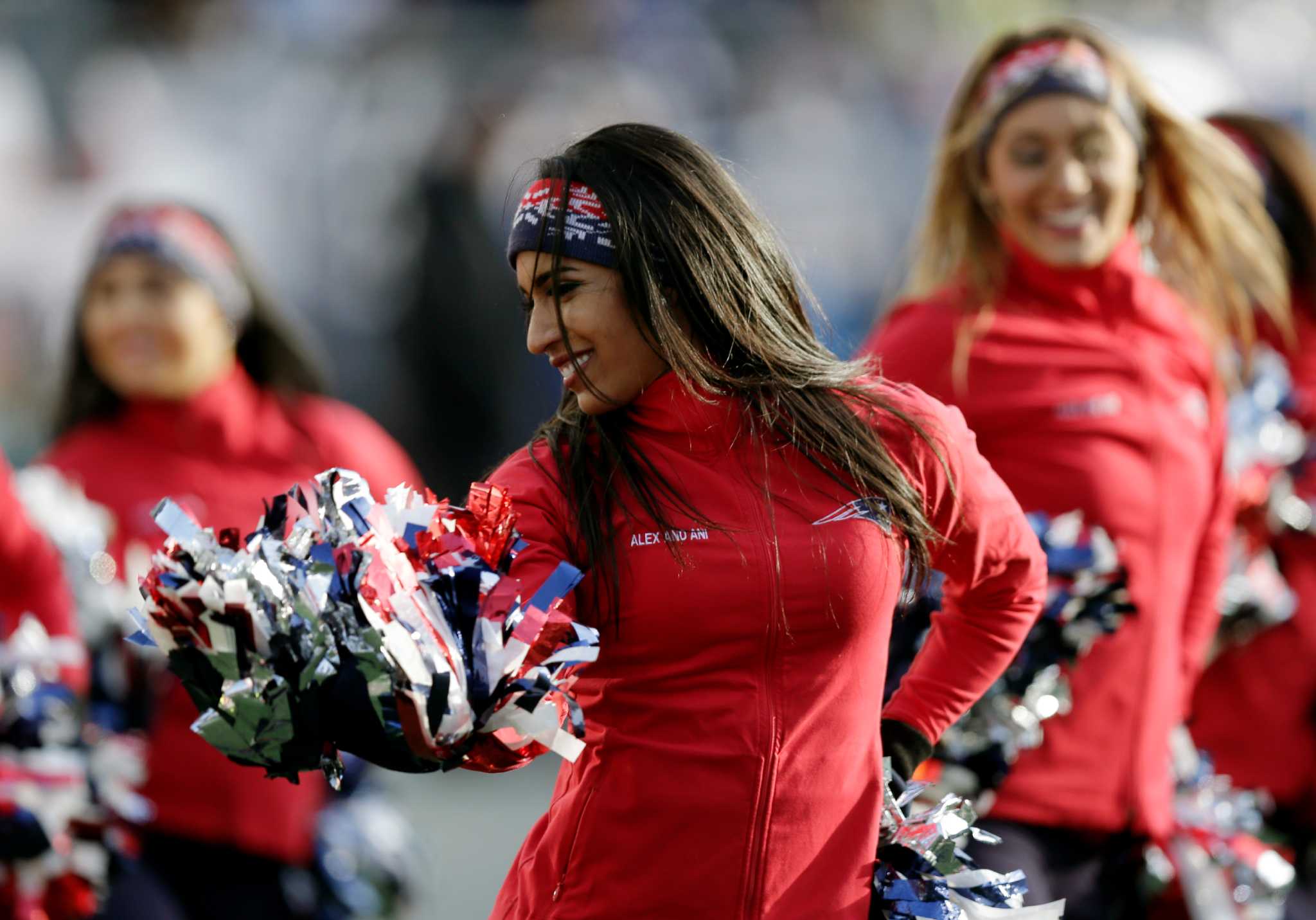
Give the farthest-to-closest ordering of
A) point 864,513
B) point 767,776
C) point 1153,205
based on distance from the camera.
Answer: point 1153,205 → point 864,513 → point 767,776

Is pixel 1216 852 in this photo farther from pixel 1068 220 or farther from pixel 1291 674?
pixel 1068 220

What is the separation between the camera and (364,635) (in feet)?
8.65

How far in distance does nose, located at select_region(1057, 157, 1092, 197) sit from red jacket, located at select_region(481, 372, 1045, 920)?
5.25 ft

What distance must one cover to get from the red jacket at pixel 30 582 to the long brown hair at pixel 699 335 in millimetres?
2364

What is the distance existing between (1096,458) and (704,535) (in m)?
1.58

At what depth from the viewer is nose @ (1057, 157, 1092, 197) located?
442 centimetres

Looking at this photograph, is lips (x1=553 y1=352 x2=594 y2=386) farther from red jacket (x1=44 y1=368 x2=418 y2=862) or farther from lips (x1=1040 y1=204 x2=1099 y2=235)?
red jacket (x1=44 y1=368 x2=418 y2=862)

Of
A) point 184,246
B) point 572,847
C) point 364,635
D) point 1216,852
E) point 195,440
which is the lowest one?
point 1216,852

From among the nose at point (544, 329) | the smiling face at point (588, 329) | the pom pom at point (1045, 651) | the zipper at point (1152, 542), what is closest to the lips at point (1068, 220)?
the zipper at point (1152, 542)

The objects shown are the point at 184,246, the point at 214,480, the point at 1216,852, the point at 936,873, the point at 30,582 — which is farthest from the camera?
the point at 184,246

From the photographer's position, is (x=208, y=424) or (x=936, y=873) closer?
(x=936, y=873)

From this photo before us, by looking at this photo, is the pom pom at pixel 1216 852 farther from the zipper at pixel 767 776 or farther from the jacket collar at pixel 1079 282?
the zipper at pixel 767 776

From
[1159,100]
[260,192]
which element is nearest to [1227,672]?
[1159,100]

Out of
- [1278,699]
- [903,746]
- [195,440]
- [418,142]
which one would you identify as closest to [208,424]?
[195,440]
